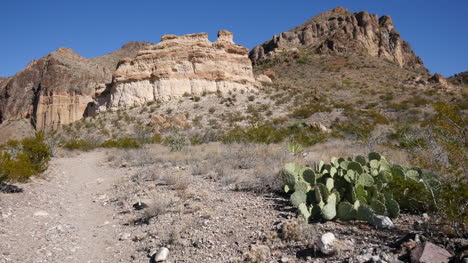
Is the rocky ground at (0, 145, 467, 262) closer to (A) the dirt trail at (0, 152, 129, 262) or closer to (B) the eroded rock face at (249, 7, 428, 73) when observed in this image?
(A) the dirt trail at (0, 152, 129, 262)

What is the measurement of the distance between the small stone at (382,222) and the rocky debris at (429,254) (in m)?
0.88

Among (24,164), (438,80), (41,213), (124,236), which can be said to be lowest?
(124,236)

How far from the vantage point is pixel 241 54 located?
27.6m

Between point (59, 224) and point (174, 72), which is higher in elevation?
point (174, 72)

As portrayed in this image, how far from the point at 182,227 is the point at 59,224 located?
199 cm

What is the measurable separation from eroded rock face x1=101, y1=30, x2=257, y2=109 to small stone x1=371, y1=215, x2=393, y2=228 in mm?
22067

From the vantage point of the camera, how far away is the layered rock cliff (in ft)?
128

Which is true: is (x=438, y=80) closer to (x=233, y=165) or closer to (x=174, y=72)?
(x=174, y=72)

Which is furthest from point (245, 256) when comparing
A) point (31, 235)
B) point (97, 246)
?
point (31, 235)

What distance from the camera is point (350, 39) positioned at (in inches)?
1930

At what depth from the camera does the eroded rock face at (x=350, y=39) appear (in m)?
48.5

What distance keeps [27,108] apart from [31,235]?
53283mm

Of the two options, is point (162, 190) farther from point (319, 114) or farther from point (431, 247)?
point (319, 114)

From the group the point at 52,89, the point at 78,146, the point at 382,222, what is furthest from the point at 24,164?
the point at 52,89
